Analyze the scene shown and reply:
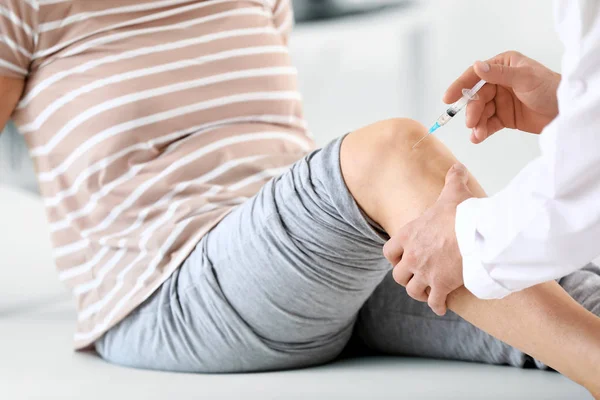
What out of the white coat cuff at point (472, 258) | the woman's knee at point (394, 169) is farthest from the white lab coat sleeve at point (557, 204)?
the woman's knee at point (394, 169)

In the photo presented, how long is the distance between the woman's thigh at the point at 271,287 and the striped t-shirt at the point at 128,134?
0.05m

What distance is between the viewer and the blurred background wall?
2.05 m

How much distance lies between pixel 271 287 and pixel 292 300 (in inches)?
1.2

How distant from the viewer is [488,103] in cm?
95

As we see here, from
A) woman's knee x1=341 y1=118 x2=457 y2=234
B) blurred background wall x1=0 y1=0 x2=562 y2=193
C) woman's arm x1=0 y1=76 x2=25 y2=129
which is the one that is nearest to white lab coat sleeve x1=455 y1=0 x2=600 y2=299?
woman's knee x1=341 y1=118 x2=457 y2=234

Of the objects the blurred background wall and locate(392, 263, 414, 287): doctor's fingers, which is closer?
locate(392, 263, 414, 287): doctor's fingers

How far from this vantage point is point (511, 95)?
96 centimetres

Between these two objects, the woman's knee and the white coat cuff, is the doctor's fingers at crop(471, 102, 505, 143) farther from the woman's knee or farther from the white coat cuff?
the white coat cuff

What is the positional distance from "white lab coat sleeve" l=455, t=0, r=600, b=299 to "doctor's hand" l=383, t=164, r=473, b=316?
36mm

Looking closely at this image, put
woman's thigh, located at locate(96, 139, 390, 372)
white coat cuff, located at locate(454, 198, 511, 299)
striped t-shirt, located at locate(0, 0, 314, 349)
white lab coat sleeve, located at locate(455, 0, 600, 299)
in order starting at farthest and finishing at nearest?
striped t-shirt, located at locate(0, 0, 314, 349) → woman's thigh, located at locate(96, 139, 390, 372) → white coat cuff, located at locate(454, 198, 511, 299) → white lab coat sleeve, located at locate(455, 0, 600, 299)

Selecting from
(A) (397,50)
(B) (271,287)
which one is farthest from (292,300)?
(A) (397,50)

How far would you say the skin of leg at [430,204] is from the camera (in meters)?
0.75

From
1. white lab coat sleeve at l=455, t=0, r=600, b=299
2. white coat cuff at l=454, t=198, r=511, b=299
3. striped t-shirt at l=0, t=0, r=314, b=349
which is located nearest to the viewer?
white lab coat sleeve at l=455, t=0, r=600, b=299

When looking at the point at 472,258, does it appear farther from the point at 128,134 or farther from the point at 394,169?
the point at 128,134
